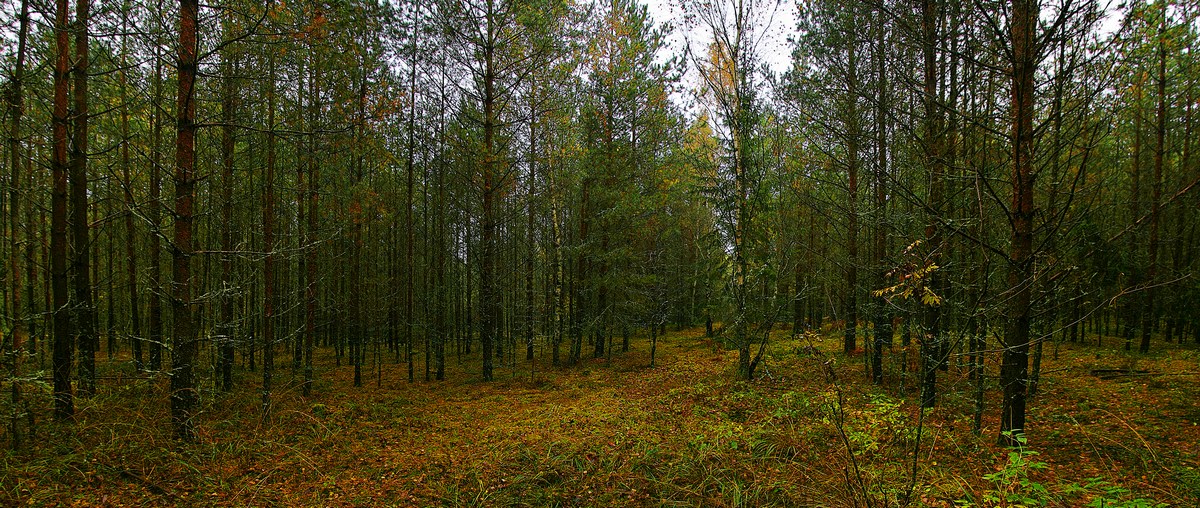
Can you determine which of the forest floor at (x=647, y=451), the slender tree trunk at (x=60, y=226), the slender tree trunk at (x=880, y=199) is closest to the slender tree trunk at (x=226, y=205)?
the forest floor at (x=647, y=451)

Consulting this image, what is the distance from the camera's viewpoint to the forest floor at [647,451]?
4168mm

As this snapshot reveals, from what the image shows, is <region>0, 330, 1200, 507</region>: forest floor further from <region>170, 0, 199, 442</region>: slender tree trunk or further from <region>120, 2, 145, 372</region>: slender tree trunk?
<region>120, 2, 145, 372</region>: slender tree trunk

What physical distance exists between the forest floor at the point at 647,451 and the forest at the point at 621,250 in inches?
2.3

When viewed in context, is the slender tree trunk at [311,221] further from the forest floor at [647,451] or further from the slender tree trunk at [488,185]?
the slender tree trunk at [488,185]

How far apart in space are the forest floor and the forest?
0.06m

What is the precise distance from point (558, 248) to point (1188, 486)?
40.1ft

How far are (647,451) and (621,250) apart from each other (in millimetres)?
7847

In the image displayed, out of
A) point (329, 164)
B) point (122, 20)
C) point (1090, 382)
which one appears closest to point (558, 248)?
point (329, 164)

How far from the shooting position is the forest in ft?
14.0

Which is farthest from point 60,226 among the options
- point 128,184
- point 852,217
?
point 852,217

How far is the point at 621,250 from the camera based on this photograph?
13039 millimetres

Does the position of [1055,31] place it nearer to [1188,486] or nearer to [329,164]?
[1188,486]

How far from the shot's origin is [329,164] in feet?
34.4

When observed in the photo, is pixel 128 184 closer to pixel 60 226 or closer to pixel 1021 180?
pixel 60 226
